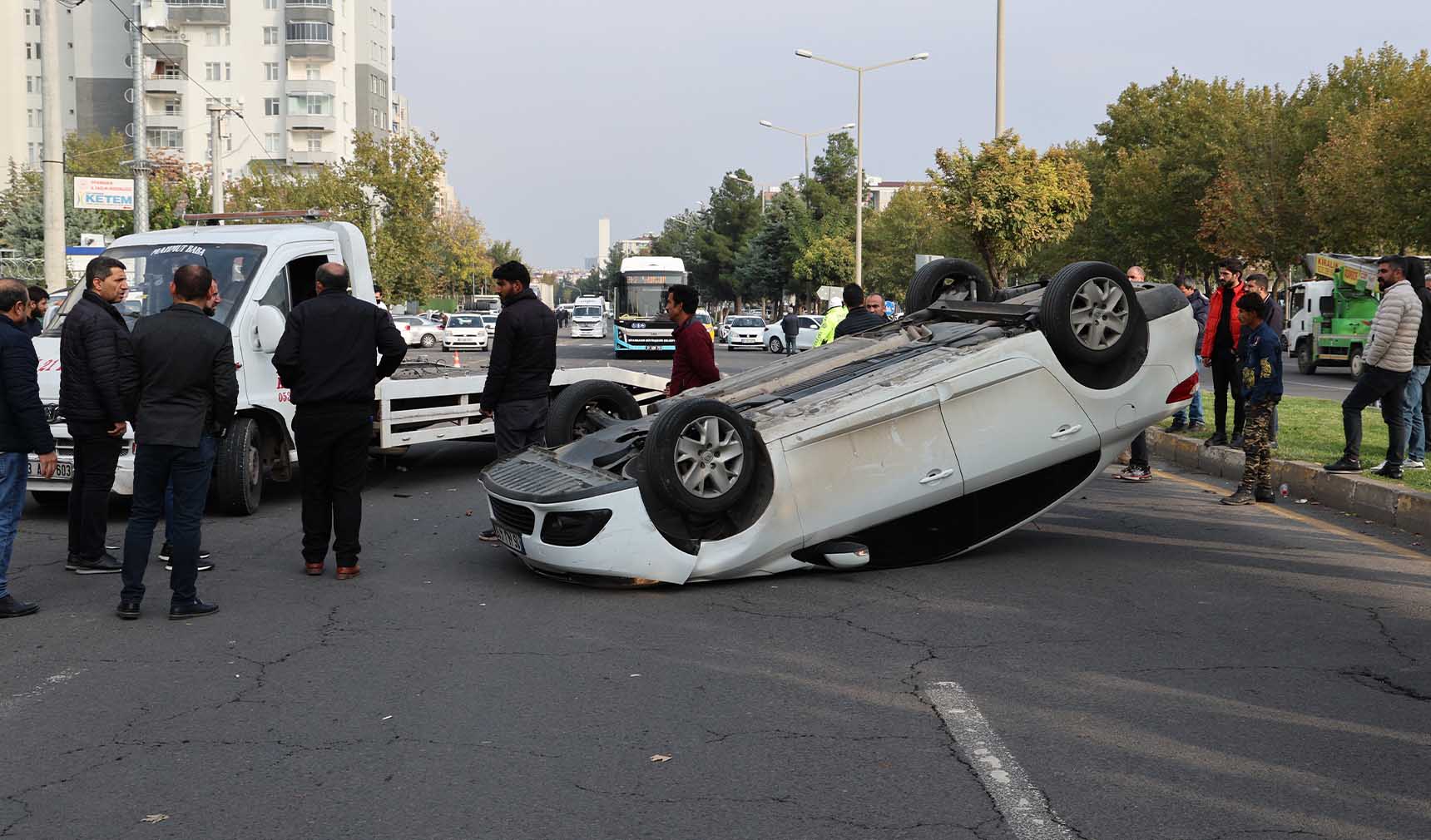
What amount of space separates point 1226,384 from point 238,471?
31.1 feet

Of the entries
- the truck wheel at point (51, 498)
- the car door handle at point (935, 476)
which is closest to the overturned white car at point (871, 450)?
the car door handle at point (935, 476)

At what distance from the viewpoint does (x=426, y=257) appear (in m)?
58.3

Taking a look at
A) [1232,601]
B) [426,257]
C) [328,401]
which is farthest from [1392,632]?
[426,257]

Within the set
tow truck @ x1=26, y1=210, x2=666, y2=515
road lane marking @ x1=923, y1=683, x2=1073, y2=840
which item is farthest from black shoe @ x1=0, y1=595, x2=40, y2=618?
road lane marking @ x1=923, y1=683, x2=1073, y2=840

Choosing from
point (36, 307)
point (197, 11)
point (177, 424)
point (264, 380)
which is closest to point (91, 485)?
point (177, 424)

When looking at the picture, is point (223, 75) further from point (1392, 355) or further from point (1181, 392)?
point (1181, 392)

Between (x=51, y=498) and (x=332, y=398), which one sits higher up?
(x=332, y=398)

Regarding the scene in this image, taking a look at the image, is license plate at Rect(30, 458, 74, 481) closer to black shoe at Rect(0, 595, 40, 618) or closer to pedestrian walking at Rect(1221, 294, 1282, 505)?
black shoe at Rect(0, 595, 40, 618)

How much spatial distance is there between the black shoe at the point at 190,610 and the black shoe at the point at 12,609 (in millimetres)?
725

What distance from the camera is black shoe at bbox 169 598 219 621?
675 cm

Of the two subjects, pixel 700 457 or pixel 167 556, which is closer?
pixel 700 457

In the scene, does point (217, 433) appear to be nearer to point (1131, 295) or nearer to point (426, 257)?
point (1131, 295)

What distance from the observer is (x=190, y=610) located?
677 centimetres

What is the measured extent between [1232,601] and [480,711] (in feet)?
14.0
